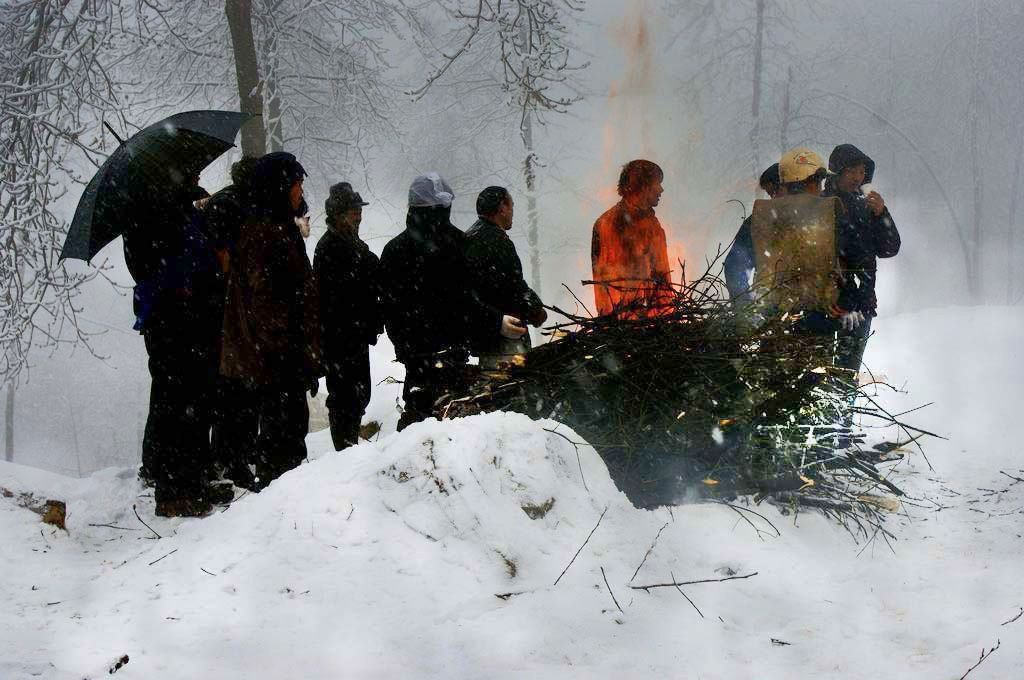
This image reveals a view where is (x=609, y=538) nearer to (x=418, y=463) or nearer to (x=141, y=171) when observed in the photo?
(x=418, y=463)

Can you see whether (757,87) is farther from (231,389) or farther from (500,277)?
(231,389)

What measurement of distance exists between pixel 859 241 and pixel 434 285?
9.34ft

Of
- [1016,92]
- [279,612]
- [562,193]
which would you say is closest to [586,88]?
[562,193]

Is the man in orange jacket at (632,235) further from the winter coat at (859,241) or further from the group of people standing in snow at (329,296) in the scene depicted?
the winter coat at (859,241)

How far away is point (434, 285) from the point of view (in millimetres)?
4871

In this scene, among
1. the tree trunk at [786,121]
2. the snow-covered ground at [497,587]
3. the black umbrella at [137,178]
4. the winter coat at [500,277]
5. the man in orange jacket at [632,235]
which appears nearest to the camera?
the snow-covered ground at [497,587]

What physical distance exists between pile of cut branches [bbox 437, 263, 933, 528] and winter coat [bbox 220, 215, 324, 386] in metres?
1.27

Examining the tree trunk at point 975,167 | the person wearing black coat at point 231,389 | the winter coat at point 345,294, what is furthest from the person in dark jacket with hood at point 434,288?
the tree trunk at point 975,167

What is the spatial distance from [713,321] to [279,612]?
2.38m

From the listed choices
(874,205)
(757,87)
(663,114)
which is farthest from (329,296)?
(663,114)

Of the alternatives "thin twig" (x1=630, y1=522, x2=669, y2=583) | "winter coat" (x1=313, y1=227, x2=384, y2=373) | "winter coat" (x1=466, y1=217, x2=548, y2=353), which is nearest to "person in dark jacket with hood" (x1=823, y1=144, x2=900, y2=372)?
"winter coat" (x1=466, y1=217, x2=548, y2=353)

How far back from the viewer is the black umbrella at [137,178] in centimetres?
385

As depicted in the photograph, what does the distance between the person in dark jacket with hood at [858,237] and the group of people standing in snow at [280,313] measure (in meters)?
2.09

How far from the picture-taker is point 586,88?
18188 millimetres
